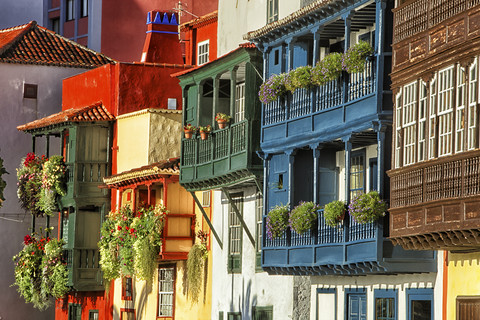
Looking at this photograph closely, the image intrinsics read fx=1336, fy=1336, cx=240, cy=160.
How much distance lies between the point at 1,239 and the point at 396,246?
89.2 feet

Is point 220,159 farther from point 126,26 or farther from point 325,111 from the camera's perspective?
point 126,26

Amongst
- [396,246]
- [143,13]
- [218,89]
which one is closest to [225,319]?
[218,89]

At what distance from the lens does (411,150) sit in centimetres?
2525

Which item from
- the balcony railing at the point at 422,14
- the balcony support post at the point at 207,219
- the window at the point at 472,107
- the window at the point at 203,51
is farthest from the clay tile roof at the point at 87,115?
the window at the point at 472,107

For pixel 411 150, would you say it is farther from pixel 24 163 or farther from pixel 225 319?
pixel 24 163

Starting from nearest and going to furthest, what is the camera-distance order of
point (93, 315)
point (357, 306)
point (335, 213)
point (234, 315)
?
point (335, 213) → point (357, 306) → point (234, 315) → point (93, 315)

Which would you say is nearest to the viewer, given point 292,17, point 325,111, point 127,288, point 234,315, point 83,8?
point 325,111

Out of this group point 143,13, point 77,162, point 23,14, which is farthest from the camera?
point 23,14

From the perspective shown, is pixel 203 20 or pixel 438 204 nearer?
pixel 438 204

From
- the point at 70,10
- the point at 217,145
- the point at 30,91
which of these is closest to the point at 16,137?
the point at 30,91

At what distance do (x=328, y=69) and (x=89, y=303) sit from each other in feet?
65.9

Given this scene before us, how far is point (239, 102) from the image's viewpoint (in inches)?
1430

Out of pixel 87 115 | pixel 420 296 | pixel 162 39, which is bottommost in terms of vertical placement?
pixel 420 296

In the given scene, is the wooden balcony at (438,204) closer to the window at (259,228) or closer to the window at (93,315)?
the window at (259,228)
